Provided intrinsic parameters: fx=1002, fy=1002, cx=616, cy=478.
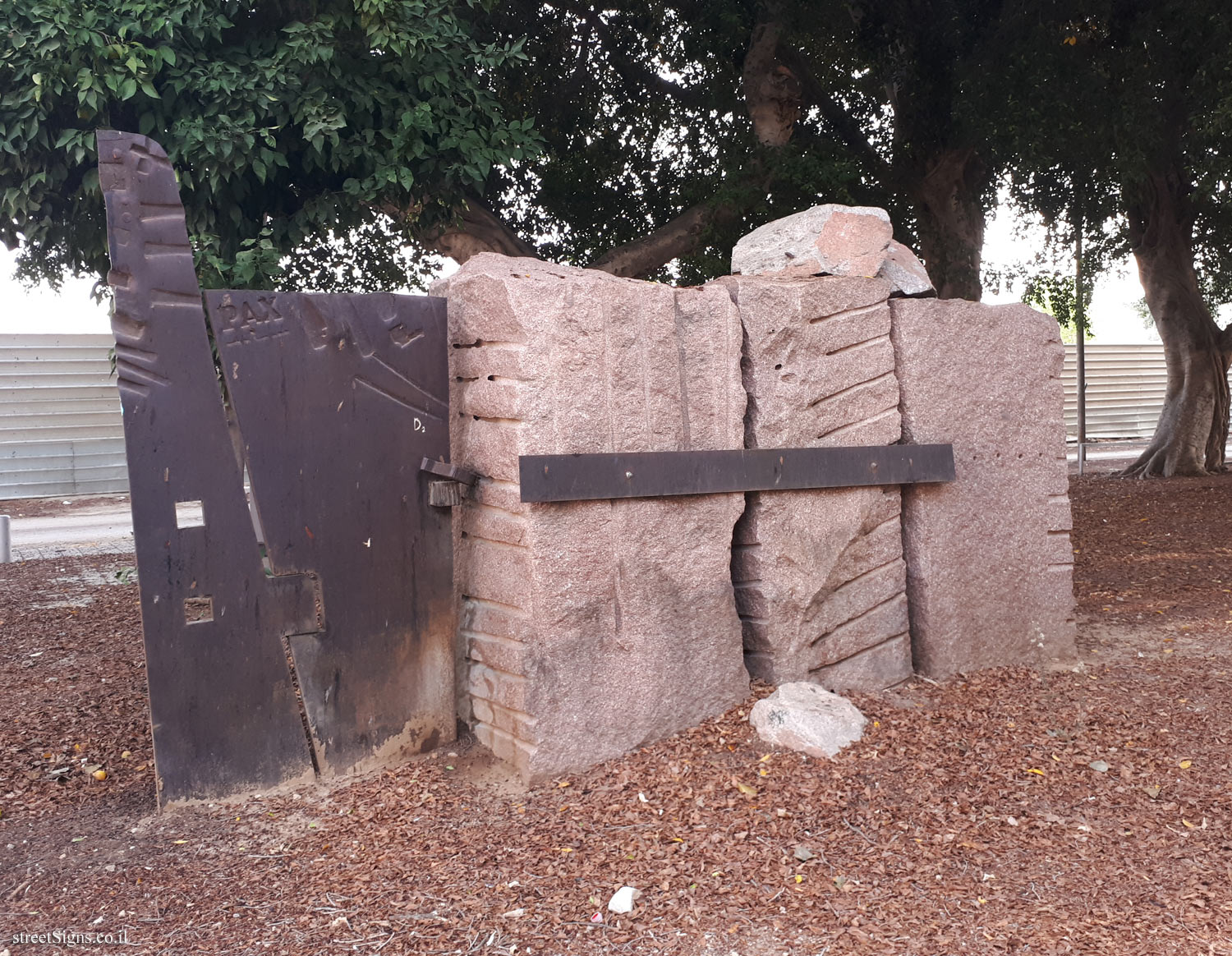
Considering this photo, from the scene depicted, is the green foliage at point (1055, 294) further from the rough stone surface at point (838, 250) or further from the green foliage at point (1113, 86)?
the rough stone surface at point (838, 250)

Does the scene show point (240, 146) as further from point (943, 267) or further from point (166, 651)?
point (943, 267)

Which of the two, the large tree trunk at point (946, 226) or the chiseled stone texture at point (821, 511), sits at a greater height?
the large tree trunk at point (946, 226)

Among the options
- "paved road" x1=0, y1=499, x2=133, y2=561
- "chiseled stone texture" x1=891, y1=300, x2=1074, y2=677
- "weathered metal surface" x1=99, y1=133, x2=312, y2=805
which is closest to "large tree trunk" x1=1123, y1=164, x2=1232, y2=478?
"chiseled stone texture" x1=891, y1=300, x2=1074, y2=677

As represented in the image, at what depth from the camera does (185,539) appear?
3.18m

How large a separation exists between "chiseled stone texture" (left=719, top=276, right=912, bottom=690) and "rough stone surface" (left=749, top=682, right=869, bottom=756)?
227 mm

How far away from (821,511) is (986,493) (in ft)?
3.04

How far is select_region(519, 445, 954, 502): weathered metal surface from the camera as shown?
3285mm

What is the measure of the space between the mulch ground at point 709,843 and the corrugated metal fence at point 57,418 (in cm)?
1343

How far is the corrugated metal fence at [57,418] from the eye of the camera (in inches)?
621

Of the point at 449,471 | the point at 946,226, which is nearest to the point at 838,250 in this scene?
the point at 449,471

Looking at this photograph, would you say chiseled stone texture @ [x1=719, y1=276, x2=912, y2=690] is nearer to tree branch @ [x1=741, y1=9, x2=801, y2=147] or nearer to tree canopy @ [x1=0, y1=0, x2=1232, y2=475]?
tree canopy @ [x1=0, y1=0, x2=1232, y2=475]

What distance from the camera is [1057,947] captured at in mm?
2379

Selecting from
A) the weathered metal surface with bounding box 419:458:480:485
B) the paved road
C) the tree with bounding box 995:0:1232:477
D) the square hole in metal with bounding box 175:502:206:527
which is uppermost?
the tree with bounding box 995:0:1232:477

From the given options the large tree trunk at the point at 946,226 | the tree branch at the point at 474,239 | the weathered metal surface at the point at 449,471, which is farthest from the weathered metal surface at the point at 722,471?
the large tree trunk at the point at 946,226
